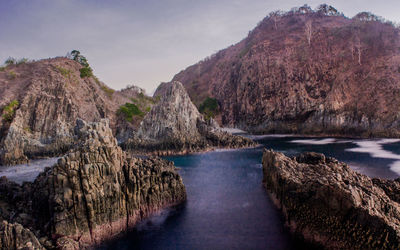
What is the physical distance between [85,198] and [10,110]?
40952 mm

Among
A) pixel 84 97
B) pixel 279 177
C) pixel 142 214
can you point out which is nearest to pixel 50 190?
pixel 142 214

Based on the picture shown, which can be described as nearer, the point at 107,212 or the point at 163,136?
the point at 107,212

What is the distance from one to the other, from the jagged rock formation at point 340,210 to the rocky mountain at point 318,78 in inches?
1751

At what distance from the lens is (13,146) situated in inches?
1604

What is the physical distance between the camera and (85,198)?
15.4m

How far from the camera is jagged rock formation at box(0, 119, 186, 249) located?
48.4ft

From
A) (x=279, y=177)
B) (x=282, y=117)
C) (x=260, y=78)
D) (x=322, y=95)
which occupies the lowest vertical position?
(x=279, y=177)

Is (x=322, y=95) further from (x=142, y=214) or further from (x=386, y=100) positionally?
(x=142, y=214)

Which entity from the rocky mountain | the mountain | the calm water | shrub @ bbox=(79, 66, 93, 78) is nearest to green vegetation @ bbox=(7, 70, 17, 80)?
the mountain

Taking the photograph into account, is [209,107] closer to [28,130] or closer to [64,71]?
[64,71]

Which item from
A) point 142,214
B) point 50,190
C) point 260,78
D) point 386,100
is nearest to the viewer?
point 50,190

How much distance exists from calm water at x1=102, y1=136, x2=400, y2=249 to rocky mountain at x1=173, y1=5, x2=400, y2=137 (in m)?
29.3

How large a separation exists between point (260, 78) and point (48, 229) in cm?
7619

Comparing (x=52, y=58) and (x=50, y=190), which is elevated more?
(x=52, y=58)
